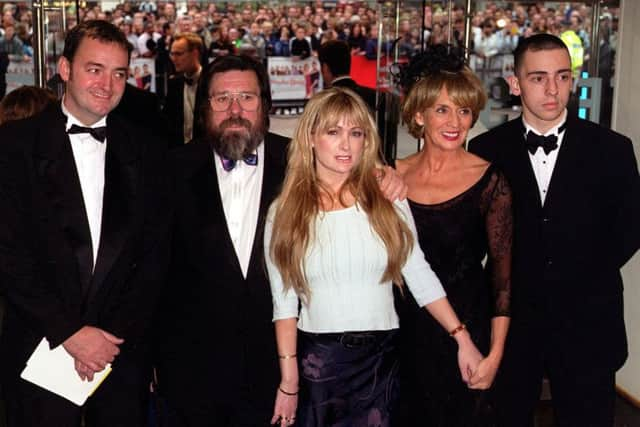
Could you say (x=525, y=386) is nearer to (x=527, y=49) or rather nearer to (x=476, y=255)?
(x=476, y=255)

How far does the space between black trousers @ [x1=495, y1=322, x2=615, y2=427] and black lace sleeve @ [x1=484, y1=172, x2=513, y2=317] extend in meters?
0.26

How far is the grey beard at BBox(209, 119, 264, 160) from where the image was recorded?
10.1 ft

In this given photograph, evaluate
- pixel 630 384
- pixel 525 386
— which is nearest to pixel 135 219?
pixel 525 386

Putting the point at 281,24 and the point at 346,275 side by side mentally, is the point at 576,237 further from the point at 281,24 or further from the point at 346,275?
the point at 281,24

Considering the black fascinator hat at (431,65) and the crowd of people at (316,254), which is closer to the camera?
the crowd of people at (316,254)

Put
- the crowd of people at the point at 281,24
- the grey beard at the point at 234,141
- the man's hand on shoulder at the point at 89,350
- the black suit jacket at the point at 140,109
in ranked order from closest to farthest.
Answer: the man's hand on shoulder at the point at 89,350, the grey beard at the point at 234,141, the black suit jacket at the point at 140,109, the crowd of people at the point at 281,24

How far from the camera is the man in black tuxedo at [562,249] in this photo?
3.16 m

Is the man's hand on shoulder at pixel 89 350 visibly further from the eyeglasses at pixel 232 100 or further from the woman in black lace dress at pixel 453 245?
the woman in black lace dress at pixel 453 245

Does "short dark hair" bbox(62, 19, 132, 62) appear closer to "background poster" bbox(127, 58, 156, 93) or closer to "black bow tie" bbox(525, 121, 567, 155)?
"black bow tie" bbox(525, 121, 567, 155)

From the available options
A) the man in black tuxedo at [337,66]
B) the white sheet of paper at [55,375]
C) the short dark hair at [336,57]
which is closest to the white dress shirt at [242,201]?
the white sheet of paper at [55,375]

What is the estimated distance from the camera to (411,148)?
575 cm

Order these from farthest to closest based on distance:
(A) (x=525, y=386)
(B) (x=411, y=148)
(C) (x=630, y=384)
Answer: (B) (x=411, y=148), (C) (x=630, y=384), (A) (x=525, y=386)

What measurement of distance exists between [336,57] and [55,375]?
16.0 ft

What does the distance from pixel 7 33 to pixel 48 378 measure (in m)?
8.14
